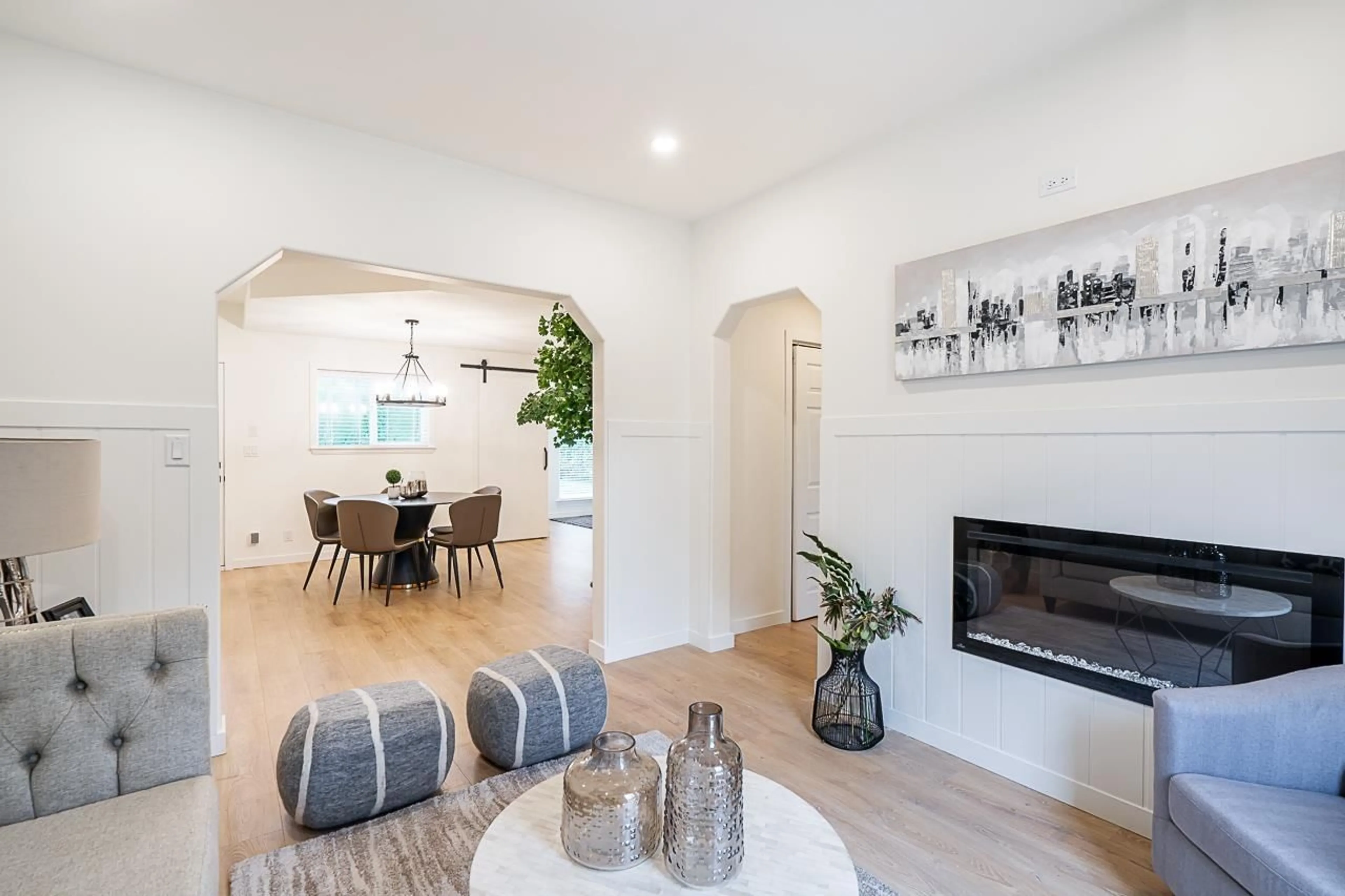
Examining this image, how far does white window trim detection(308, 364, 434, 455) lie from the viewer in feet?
22.4

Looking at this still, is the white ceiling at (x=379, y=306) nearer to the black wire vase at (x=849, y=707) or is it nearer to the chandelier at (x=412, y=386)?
the chandelier at (x=412, y=386)

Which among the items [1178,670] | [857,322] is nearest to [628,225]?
[857,322]

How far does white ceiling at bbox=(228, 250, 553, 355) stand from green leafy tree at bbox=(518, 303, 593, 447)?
0.27m

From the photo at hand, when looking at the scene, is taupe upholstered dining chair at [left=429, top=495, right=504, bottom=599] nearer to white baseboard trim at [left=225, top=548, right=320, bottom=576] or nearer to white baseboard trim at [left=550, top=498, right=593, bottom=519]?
white baseboard trim at [left=225, top=548, right=320, bottom=576]

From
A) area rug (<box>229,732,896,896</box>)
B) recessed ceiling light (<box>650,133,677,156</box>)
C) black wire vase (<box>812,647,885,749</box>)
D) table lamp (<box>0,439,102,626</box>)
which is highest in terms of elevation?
recessed ceiling light (<box>650,133,677,156</box>)

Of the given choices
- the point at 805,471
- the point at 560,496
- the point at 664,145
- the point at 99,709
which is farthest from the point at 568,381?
the point at 560,496

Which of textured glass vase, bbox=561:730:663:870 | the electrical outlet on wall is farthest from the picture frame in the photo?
the electrical outlet on wall

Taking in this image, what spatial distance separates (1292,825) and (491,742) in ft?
7.52

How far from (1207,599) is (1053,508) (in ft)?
1.66

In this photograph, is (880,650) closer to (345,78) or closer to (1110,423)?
(1110,423)

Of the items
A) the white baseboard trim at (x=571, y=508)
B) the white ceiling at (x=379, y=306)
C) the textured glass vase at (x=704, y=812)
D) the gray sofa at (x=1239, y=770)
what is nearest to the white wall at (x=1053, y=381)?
the gray sofa at (x=1239, y=770)

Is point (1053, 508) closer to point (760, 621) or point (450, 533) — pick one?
point (760, 621)

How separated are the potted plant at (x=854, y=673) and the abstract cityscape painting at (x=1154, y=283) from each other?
1008mm

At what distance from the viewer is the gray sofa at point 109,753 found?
126 centimetres
